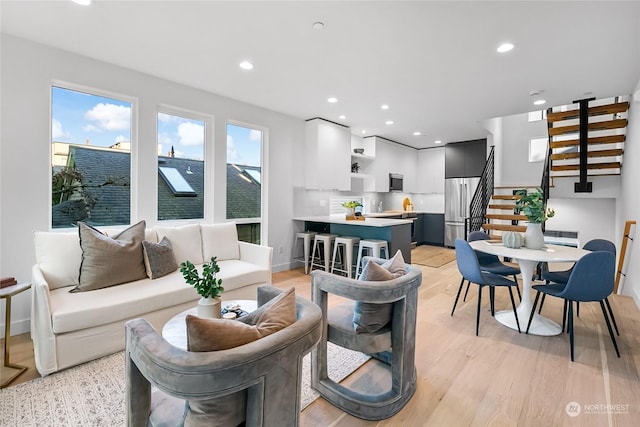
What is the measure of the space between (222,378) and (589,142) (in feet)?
19.6

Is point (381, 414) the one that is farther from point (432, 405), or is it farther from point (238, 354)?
point (238, 354)

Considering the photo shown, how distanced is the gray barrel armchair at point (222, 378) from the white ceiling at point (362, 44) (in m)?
2.27

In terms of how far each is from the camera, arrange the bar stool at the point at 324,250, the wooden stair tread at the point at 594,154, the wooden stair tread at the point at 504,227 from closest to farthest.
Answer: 1. the wooden stair tread at the point at 594,154
2. the bar stool at the point at 324,250
3. the wooden stair tread at the point at 504,227

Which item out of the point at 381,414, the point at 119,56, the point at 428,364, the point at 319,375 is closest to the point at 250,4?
the point at 119,56

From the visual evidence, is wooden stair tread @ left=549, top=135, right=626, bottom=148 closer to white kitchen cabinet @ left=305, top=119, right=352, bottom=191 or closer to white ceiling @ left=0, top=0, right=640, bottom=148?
white ceiling @ left=0, top=0, right=640, bottom=148

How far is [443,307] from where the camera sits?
3.43 metres

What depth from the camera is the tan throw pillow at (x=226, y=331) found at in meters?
0.95

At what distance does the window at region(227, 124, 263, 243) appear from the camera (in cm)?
440

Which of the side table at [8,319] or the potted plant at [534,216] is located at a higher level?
the potted plant at [534,216]

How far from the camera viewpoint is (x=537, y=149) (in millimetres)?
6191

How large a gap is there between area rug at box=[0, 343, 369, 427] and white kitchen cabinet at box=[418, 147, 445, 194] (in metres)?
6.54

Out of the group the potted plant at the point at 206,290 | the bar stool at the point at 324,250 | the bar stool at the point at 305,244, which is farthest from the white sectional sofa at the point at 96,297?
the bar stool at the point at 305,244

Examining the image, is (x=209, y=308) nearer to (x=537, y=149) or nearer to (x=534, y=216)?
(x=534, y=216)

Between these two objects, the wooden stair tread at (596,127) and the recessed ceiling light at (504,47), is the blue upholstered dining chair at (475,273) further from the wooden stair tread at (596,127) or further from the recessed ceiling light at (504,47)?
the wooden stair tread at (596,127)
